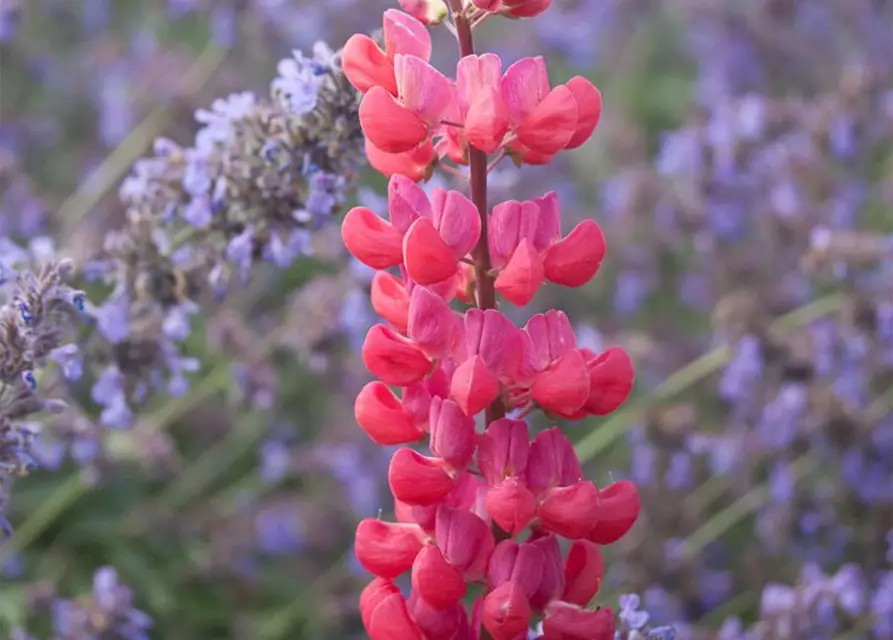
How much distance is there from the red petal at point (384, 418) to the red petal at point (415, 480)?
63 mm

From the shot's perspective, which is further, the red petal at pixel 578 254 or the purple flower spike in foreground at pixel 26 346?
the purple flower spike in foreground at pixel 26 346

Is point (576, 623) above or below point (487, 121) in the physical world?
below

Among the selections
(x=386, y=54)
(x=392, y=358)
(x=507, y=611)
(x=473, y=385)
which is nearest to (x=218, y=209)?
(x=386, y=54)

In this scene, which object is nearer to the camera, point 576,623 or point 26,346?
point 576,623

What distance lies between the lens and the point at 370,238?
1.28 metres

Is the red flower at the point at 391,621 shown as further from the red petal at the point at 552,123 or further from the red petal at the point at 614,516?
the red petal at the point at 552,123

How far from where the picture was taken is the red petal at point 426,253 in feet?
3.92

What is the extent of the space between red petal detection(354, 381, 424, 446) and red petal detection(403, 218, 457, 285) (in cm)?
16

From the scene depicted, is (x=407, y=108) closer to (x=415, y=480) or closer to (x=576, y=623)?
(x=415, y=480)

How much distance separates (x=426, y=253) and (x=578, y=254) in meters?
0.19

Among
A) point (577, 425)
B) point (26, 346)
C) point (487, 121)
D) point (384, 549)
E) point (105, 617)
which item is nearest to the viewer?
point (487, 121)

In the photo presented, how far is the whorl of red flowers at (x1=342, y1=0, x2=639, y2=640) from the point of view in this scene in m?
1.21

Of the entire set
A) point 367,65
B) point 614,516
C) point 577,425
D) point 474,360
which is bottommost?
point 614,516

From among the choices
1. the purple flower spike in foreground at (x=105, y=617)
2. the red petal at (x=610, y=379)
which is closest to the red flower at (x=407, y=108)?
the red petal at (x=610, y=379)
